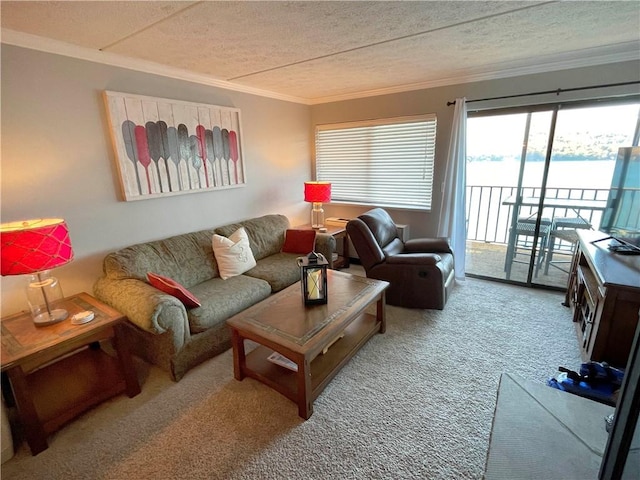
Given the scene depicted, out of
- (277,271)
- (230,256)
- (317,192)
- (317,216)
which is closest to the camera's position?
(230,256)

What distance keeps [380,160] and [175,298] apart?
3213 millimetres

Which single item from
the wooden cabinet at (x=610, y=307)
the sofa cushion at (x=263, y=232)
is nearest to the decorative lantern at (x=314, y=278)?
the sofa cushion at (x=263, y=232)

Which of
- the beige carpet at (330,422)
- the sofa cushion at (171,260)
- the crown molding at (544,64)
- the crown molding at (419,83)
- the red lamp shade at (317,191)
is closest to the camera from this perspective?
the beige carpet at (330,422)

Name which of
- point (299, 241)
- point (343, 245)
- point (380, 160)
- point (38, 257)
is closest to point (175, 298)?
point (38, 257)

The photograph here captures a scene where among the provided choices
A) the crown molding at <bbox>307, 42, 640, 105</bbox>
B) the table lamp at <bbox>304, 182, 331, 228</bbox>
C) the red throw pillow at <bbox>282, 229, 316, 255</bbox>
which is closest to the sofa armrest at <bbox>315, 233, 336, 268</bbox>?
the red throw pillow at <bbox>282, 229, 316, 255</bbox>

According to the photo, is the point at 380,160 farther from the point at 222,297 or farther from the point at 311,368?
the point at 311,368

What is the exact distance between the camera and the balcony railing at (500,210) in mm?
3232

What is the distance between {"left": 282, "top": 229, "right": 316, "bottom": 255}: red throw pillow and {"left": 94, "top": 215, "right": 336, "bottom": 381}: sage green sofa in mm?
333

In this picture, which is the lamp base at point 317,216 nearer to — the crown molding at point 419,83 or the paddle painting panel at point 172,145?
the paddle painting panel at point 172,145

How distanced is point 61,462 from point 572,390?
2.85 m

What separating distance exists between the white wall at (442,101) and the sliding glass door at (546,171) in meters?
0.15

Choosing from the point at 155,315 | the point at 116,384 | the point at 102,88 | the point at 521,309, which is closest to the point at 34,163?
the point at 102,88

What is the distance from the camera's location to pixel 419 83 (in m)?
3.61

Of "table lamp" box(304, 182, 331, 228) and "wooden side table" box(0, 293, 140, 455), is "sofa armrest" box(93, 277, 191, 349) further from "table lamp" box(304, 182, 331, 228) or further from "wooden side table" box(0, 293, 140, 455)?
"table lamp" box(304, 182, 331, 228)
